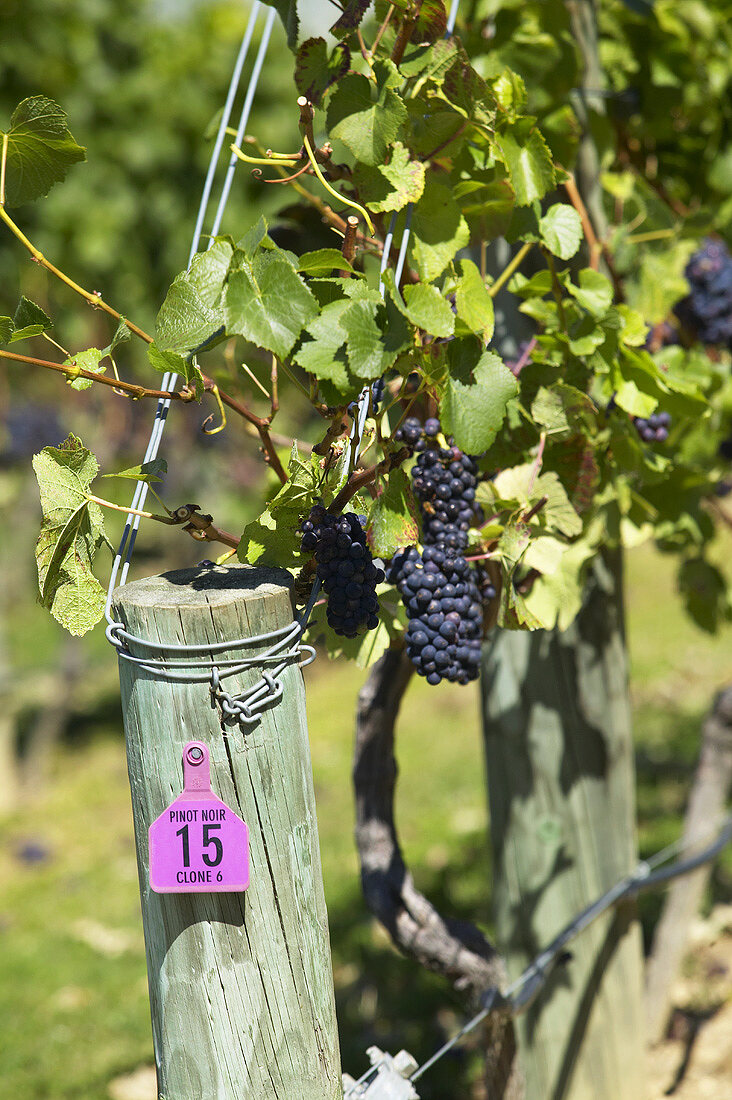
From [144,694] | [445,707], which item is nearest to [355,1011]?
[144,694]

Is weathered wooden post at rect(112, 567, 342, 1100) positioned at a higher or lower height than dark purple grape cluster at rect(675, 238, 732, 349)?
lower

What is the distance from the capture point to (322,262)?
40.8 inches

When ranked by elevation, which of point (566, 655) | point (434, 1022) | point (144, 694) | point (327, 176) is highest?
point (327, 176)

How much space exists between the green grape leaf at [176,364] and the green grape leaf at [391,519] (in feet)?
0.78

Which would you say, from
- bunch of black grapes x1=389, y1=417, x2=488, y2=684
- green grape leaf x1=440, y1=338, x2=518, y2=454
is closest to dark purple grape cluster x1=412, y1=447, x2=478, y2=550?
bunch of black grapes x1=389, y1=417, x2=488, y2=684

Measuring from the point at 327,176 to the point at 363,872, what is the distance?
108 centimetres

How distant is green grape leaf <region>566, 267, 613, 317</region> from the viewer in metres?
1.46

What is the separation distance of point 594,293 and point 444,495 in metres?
0.49

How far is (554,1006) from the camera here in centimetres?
194

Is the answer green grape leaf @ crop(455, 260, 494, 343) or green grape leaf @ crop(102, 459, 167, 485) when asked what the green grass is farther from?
green grape leaf @ crop(102, 459, 167, 485)

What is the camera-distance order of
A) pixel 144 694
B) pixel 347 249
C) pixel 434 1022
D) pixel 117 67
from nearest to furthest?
1. pixel 144 694
2. pixel 347 249
3. pixel 434 1022
4. pixel 117 67

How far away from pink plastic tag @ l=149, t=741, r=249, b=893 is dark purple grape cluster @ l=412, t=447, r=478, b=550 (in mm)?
416

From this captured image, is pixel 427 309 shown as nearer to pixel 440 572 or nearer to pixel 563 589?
pixel 440 572

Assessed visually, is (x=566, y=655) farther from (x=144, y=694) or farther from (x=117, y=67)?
(x=117, y=67)
